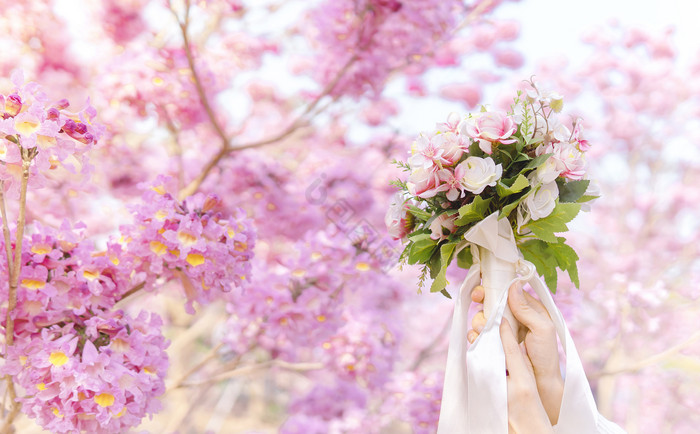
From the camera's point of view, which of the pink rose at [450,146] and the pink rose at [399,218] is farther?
the pink rose at [399,218]

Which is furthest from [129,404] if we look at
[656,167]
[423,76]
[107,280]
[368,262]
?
[656,167]

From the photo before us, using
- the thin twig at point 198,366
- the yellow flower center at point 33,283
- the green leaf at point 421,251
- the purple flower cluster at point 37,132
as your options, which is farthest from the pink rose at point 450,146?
the thin twig at point 198,366

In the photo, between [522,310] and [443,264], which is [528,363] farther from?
[443,264]

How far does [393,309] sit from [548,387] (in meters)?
2.31

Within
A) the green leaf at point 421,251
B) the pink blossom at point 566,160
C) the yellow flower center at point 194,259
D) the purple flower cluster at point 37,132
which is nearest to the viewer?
the purple flower cluster at point 37,132

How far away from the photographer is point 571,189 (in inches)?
49.5

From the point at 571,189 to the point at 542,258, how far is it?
0.21 metres

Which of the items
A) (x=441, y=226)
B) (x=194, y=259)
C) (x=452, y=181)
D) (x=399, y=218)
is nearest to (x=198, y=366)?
(x=194, y=259)

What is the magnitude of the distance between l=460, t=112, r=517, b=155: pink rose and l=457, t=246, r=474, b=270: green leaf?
31cm

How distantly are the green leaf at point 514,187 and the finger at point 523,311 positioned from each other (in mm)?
228

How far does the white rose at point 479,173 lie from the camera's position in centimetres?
114

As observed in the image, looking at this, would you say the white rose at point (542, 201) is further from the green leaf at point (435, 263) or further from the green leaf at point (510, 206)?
the green leaf at point (435, 263)

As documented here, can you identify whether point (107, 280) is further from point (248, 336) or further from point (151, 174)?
point (151, 174)

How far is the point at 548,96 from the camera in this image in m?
1.21
